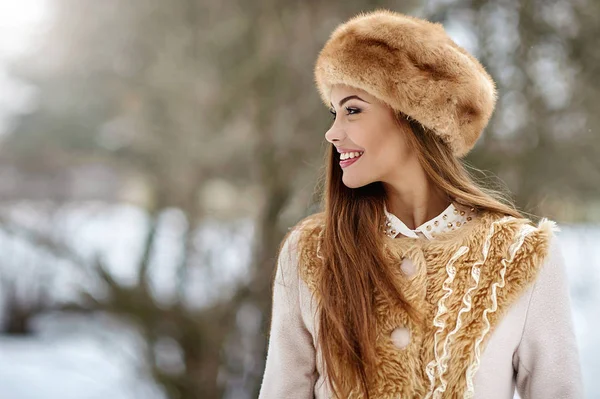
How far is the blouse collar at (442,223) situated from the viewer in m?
1.44

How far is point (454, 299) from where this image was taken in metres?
1.34

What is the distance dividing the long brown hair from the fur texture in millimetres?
29

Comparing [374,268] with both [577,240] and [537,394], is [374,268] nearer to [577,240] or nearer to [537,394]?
[537,394]

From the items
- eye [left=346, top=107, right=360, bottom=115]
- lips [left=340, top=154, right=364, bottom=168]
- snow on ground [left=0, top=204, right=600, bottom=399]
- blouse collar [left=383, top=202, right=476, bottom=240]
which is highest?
snow on ground [left=0, top=204, right=600, bottom=399]

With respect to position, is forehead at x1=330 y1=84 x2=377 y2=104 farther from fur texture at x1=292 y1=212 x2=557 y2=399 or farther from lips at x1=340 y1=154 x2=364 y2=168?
fur texture at x1=292 y1=212 x2=557 y2=399

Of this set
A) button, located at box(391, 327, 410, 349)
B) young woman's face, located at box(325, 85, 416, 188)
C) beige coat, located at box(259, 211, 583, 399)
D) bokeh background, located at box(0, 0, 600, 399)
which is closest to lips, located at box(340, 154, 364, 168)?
young woman's face, located at box(325, 85, 416, 188)

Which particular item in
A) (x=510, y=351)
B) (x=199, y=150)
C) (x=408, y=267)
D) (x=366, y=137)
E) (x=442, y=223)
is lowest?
(x=510, y=351)

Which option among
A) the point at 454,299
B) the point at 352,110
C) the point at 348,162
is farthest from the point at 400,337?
the point at 352,110

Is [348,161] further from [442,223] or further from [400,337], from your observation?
[400,337]

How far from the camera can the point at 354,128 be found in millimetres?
1376

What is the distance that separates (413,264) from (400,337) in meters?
0.16

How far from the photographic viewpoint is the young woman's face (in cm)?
137

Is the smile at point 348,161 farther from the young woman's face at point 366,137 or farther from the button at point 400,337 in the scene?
the button at point 400,337

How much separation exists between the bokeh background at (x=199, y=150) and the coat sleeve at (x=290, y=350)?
4.92 feet
